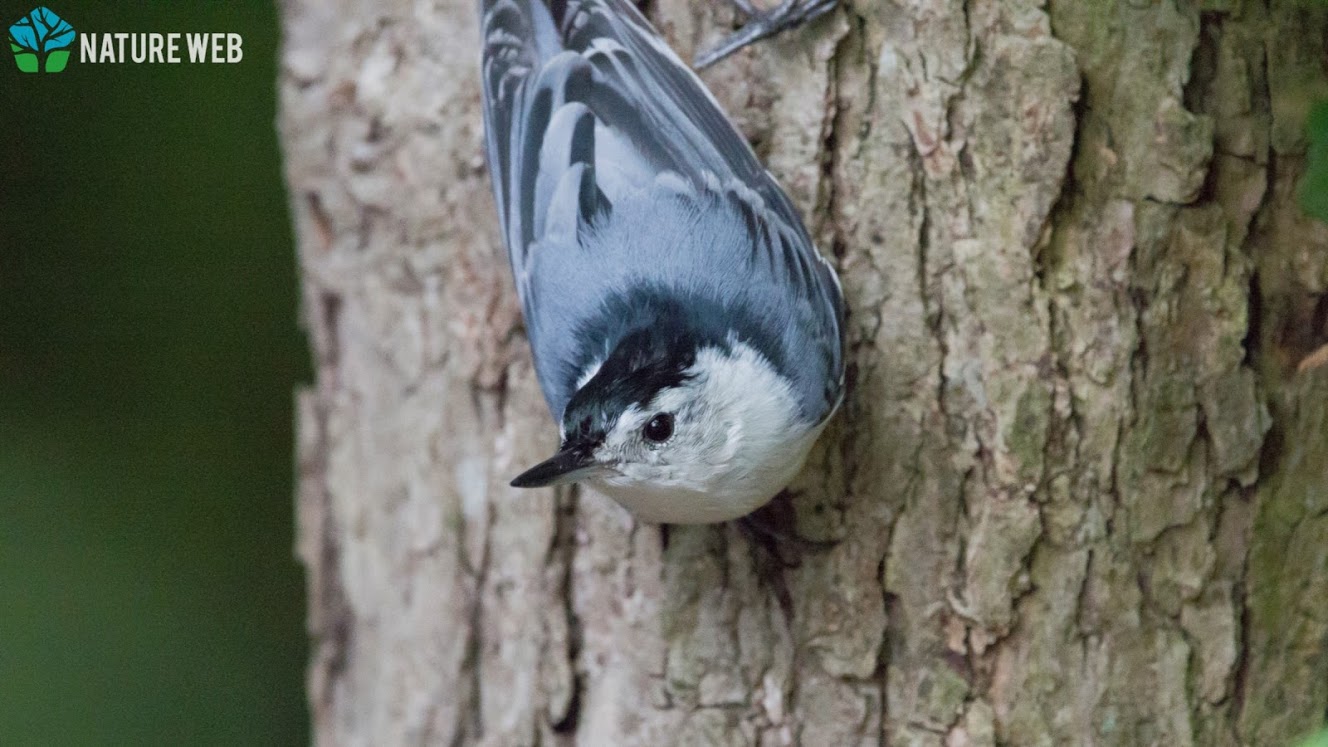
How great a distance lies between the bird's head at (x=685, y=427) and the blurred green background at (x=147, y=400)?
1.44 metres

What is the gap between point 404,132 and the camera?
7.13 ft

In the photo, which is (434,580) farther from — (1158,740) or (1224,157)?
(1224,157)

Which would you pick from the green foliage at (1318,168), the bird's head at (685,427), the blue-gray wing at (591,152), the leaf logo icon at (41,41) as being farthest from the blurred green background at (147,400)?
the green foliage at (1318,168)

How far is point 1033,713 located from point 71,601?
2.08 meters

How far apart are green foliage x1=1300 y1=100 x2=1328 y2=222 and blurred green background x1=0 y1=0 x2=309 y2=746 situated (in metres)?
2.00

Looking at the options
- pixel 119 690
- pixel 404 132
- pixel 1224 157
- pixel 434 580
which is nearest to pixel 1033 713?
pixel 1224 157

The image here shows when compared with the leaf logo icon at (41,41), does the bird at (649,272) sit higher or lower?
lower

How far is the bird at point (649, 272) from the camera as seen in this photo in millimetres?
1707

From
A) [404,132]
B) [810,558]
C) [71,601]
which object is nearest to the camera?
[810,558]

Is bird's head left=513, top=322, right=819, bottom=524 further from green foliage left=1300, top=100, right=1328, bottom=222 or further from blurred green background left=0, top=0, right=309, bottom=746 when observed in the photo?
blurred green background left=0, top=0, right=309, bottom=746

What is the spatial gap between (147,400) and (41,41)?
0.79 meters

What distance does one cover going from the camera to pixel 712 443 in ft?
5.63

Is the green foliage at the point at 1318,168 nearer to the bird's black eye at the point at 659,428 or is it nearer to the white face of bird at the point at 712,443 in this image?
the white face of bird at the point at 712,443

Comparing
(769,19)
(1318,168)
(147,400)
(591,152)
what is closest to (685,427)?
(591,152)
